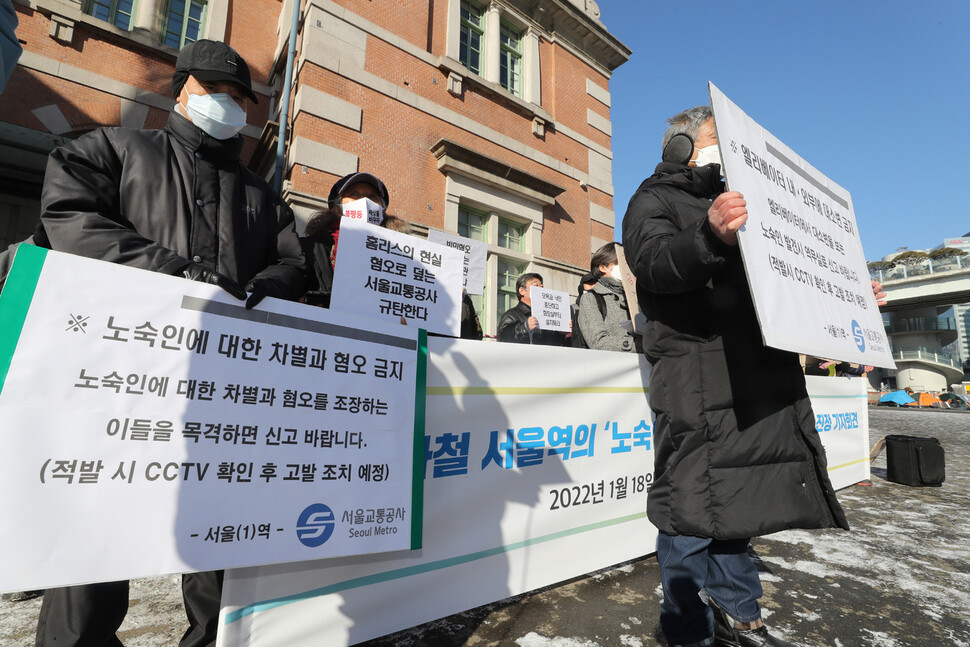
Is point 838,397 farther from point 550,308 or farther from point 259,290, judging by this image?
point 259,290

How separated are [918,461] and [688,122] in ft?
18.2

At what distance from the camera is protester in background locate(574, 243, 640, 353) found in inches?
136

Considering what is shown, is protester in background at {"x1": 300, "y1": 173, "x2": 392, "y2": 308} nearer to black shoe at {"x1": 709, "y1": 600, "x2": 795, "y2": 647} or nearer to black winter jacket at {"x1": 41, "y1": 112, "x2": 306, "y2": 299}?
black winter jacket at {"x1": 41, "y1": 112, "x2": 306, "y2": 299}

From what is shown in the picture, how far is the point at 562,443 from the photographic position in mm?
2484

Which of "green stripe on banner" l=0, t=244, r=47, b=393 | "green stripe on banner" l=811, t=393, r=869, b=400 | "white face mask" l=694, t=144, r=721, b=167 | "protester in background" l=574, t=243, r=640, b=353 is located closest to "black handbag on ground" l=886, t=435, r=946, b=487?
"green stripe on banner" l=811, t=393, r=869, b=400

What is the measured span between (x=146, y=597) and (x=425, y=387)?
5.85 feet

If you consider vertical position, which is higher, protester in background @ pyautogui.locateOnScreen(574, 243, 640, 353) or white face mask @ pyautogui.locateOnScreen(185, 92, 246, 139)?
white face mask @ pyautogui.locateOnScreen(185, 92, 246, 139)

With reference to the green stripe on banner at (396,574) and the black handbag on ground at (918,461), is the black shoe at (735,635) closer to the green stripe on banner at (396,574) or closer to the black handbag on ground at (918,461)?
the green stripe on banner at (396,574)

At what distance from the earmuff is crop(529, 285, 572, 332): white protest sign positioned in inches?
149

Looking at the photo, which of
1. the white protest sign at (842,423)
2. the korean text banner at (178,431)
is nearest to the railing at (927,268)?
the white protest sign at (842,423)

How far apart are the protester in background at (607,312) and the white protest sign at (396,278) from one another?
139 centimetres

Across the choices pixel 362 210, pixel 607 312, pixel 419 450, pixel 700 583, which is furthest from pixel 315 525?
pixel 607 312

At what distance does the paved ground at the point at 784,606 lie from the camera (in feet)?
6.36

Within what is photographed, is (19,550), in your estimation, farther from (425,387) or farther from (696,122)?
(696,122)
